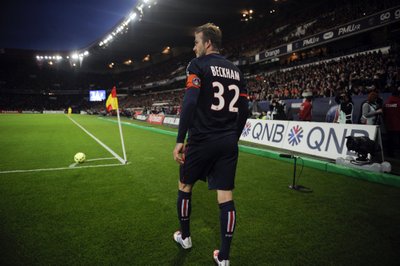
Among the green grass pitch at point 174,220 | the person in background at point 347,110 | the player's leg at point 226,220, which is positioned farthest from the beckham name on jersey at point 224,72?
the person in background at point 347,110

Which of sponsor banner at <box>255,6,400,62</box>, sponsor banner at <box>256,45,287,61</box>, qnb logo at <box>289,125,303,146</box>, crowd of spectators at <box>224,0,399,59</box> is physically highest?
crowd of spectators at <box>224,0,399,59</box>

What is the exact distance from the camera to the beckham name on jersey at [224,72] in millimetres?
2404

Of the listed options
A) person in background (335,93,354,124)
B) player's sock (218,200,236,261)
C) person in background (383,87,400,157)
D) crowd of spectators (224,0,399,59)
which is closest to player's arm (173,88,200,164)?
player's sock (218,200,236,261)

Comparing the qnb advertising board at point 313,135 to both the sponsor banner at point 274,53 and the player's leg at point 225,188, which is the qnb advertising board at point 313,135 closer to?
the player's leg at point 225,188

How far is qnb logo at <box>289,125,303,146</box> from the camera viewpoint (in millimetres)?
8125

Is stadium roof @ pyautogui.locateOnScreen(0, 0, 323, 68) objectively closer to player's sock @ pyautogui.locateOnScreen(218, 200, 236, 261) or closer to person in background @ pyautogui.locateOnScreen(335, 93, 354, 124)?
person in background @ pyautogui.locateOnScreen(335, 93, 354, 124)

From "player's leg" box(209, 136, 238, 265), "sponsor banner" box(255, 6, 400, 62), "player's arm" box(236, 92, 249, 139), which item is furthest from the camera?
"sponsor banner" box(255, 6, 400, 62)

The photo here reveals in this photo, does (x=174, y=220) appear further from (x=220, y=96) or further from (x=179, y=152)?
(x=220, y=96)

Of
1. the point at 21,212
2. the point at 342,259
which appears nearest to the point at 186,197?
the point at 342,259

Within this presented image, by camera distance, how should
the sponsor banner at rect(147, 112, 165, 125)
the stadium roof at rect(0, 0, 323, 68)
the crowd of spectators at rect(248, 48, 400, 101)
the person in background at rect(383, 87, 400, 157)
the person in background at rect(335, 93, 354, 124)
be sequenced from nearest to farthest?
the person in background at rect(383, 87, 400, 157)
the person in background at rect(335, 93, 354, 124)
the crowd of spectators at rect(248, 48, 400, 101)
the sponsor banner at rect(147, 112, 165, 125)
the stadium roof at rect(0, 0, 323, 68)

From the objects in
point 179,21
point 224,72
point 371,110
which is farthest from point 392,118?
point 179,21

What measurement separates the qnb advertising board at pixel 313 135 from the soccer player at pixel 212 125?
5.34 m

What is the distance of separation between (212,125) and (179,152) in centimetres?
42

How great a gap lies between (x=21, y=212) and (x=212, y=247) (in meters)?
2.88
